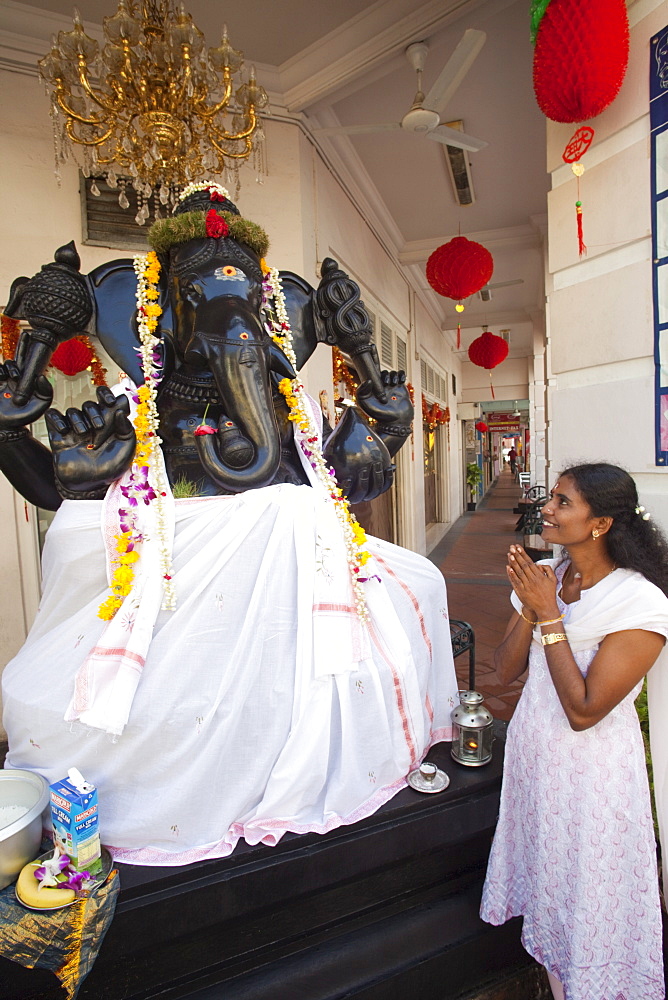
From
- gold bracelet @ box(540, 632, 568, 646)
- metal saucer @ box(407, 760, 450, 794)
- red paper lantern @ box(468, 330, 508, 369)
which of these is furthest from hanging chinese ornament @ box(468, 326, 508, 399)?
gold bracelet @ box(540, 632, 568, 646)

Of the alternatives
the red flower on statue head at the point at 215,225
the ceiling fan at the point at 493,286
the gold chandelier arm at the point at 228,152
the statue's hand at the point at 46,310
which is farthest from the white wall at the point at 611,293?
the ceiling fan at the point at 493,286

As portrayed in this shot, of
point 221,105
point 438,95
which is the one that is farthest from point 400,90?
point 221,105

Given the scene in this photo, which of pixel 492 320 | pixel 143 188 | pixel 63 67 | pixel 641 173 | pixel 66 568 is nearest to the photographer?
pixel 66 568

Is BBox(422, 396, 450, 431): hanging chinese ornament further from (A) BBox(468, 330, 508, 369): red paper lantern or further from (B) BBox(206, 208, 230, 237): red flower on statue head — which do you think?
(B) BBox(206, 208, 230, 237): red flower on statue head

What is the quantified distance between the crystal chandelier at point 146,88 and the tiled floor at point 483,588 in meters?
3.52

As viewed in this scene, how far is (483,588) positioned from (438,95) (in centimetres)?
470

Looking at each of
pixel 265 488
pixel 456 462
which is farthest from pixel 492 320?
pixel 265 488

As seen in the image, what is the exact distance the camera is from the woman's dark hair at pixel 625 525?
1408 mm

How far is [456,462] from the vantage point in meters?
14.8

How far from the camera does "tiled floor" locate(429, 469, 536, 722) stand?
12.1ft

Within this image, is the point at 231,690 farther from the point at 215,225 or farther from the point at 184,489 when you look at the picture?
the point at 215,225

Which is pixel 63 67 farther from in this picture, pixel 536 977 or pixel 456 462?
pixel 456 462

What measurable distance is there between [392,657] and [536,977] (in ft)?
3.48

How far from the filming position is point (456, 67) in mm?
3289
